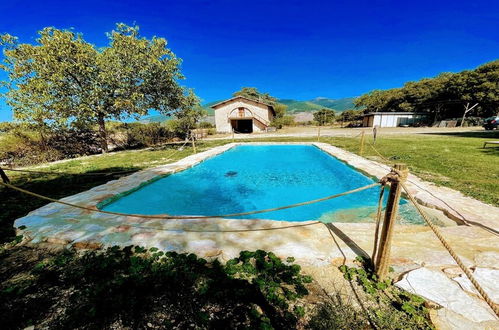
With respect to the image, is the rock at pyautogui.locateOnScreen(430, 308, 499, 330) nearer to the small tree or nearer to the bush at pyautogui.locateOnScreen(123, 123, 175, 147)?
the bush at pyautogui.locateOnScreen(123, 123, 175, 147)

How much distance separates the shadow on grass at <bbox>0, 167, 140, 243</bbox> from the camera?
13.6 feet

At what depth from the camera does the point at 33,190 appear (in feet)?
20.2

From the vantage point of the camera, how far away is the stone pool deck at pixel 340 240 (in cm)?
217

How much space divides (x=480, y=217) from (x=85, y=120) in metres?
16.4

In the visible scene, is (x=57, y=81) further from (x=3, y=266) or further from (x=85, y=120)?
(x=3, y=266)

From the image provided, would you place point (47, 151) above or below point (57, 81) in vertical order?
below

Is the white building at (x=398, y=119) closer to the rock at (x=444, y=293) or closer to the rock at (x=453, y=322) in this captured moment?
the rock at (x=444, y=293)

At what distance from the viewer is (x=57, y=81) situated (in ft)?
35.6

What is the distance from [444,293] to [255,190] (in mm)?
6321

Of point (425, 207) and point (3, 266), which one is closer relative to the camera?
point (3, 266)

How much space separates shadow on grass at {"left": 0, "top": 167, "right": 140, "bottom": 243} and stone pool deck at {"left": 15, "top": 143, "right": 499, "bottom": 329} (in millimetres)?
295

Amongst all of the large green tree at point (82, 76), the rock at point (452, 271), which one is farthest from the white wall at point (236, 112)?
the rock at point (452, 271)

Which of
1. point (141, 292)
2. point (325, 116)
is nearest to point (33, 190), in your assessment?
point (141, 292)

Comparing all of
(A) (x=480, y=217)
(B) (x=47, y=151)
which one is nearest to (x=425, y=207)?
(A) (x=480, y=217)
